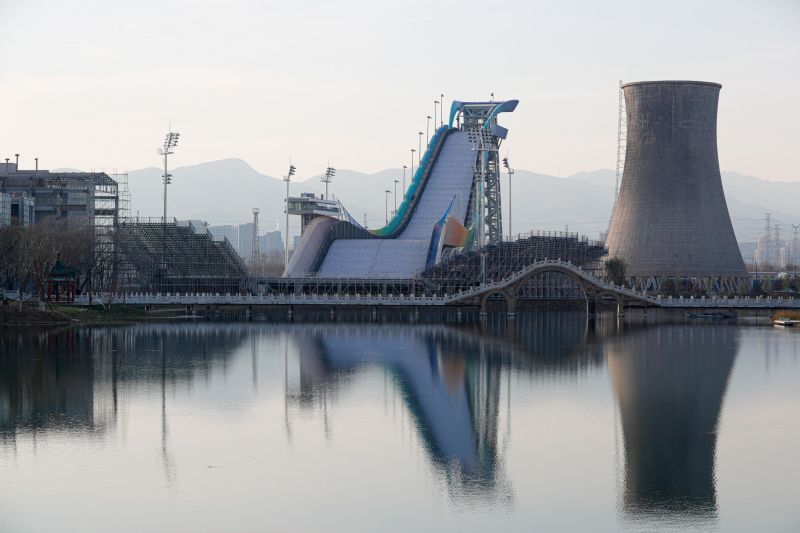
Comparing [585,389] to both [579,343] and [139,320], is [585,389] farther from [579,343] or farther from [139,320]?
[139,320]

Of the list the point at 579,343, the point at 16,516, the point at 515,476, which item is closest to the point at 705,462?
the point at 515,476

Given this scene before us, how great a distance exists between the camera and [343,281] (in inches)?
4208

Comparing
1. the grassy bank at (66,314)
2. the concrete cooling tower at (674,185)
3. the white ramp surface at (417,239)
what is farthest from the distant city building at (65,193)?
the concrete cooling tower at (674,185)

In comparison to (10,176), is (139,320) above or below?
below

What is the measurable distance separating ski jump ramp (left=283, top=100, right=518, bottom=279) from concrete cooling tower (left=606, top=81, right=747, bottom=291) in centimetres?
1344

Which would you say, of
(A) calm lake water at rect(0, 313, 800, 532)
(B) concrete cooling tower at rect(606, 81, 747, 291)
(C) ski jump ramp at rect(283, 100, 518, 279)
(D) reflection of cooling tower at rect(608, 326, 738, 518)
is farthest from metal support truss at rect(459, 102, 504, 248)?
(A) calm lake water at rect(0, 313, 800, 532)

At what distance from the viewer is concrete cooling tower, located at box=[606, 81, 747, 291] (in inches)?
4117

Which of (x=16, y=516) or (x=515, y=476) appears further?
(x=515, y=476)

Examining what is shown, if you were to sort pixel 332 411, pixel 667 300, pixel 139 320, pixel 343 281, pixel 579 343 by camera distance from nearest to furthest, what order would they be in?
pixel 332 411 < pixel 579 343 < pixel 139 320 < pixel 667 300 < pixel 343 281

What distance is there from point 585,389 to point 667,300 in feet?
166

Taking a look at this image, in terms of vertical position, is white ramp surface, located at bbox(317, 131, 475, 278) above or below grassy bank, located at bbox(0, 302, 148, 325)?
above

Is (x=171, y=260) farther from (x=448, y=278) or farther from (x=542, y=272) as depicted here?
(x=542, y=272)

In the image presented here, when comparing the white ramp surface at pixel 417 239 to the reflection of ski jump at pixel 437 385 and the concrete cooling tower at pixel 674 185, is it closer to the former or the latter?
the concrete cooling tower at pixel 674 185

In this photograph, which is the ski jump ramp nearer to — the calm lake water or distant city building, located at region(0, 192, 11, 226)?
distant city building, located at region(0, 192, 11, 226)
